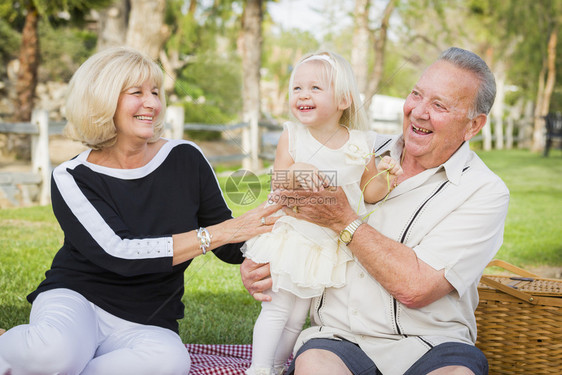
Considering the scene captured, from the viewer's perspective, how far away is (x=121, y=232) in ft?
7.07

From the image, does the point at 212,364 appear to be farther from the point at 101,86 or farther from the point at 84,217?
the point at 101,86

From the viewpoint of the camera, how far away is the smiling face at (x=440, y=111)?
2160mm

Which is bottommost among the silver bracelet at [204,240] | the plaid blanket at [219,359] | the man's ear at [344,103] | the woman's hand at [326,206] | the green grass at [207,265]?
the green grass at [207,265]

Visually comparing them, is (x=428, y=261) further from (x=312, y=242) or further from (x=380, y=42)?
(x=380, y=42)

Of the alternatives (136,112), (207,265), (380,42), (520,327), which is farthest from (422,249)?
(380,42)

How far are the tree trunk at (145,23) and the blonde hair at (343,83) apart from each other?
20.9ft

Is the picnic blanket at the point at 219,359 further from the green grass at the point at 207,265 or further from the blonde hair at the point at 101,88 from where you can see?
the blonde hair at the point at 101,88

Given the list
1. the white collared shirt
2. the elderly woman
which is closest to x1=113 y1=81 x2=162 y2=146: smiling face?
the elderly woman

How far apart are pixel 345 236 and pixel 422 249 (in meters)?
0.28

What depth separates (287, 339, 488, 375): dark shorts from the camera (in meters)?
1.96

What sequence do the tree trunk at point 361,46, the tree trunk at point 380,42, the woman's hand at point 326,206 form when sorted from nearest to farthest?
the woman's hand at point 326,206, the tree trunk at point 361,46, the tree trunk at point 380,42

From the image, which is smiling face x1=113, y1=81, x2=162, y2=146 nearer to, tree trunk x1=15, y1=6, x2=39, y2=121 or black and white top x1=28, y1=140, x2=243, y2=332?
black and white top x1=28, y1=140, x2=243, y2=332

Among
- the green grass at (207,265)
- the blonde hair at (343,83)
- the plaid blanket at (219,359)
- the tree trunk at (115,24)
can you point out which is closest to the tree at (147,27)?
the tree trunk at (115,24)

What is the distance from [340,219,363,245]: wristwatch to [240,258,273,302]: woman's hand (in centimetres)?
35
